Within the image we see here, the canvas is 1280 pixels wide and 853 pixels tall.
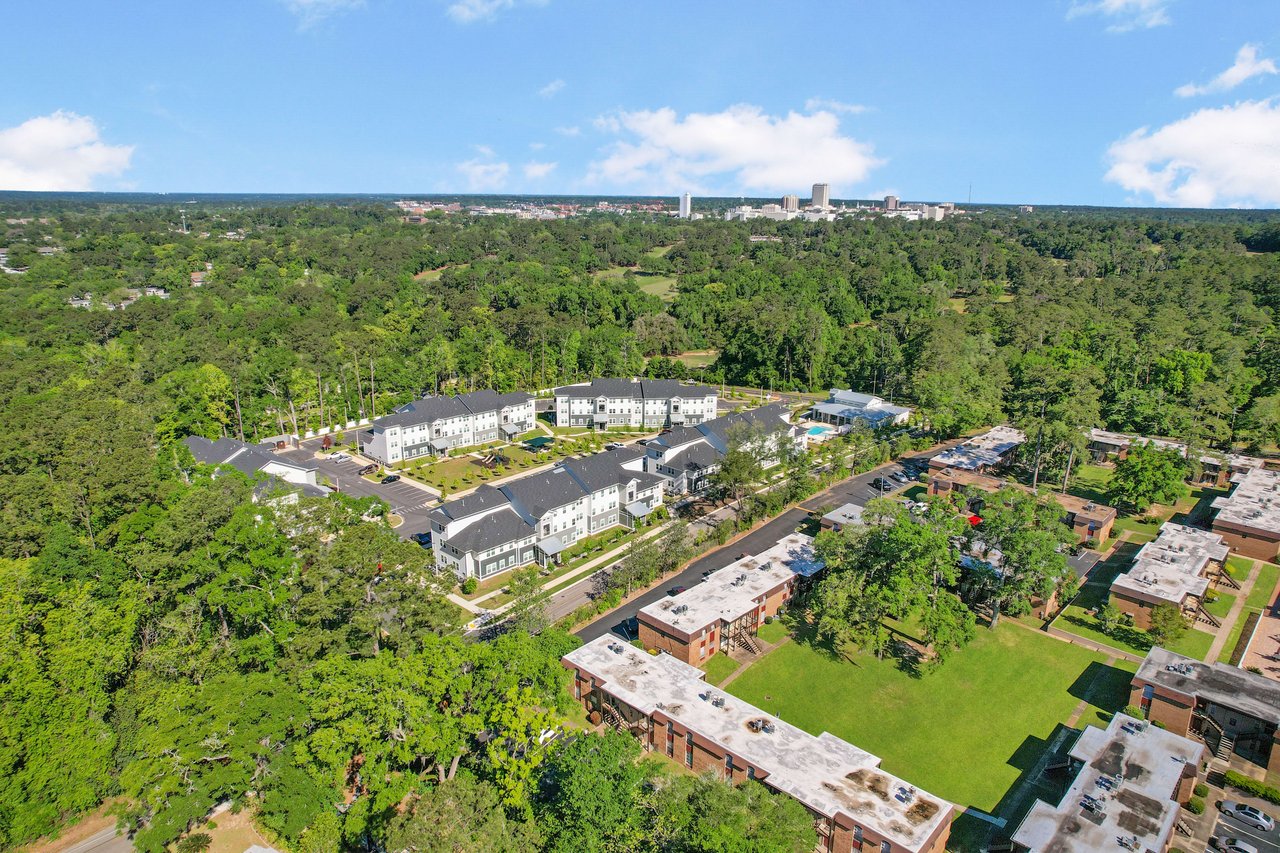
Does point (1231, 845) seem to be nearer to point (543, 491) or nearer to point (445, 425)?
point (543, 491)

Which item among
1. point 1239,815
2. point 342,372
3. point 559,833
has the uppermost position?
point 342,372

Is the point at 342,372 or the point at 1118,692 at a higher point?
the point at 342,372

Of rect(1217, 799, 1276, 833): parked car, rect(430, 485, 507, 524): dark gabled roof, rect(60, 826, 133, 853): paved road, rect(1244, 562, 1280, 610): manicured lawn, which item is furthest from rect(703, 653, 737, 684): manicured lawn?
rect(1244, 562, 1280, 610): manicured lawn

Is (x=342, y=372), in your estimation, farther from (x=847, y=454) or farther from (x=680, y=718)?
(x=680, y=718)

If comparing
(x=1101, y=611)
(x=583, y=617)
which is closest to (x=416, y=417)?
(x=583, y=617)

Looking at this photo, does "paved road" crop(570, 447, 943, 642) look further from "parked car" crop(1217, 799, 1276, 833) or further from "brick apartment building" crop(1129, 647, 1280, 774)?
"parked car" crop(1217, 799, 1276, 833)

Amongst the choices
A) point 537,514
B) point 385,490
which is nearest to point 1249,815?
point 537,514
